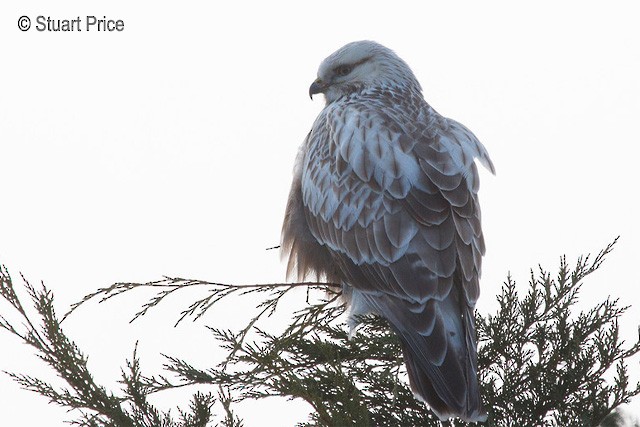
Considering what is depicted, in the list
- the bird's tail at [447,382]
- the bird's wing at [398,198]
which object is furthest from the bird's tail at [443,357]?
the bird's wing at [398,198]

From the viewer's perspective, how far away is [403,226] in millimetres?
4688

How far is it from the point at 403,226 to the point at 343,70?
196 cm

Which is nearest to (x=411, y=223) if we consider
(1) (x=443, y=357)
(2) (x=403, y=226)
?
(2) (x=403, y=226)

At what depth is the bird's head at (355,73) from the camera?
6250 mm

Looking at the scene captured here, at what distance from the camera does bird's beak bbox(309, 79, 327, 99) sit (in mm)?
6289

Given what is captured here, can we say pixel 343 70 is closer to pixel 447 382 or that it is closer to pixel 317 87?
pixel 317 87

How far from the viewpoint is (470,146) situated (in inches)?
210

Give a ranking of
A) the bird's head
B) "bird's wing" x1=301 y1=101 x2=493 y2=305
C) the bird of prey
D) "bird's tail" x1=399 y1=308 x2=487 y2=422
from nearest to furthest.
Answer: "bird's tail" x1=399 y1=308 x2=487 y2=422, the bird of prey, "bird's wing" x1=301 y1=101 x2=493 y2=305, the bird's head

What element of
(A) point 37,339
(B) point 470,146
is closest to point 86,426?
(A) point 37,339

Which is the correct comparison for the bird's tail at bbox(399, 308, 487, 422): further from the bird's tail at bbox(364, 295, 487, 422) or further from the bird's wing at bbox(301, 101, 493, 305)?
the bird's wing at bbox(301, 101, 493, 305)

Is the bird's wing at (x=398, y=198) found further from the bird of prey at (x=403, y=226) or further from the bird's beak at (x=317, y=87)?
the bird's beak at (x=317, y=87)

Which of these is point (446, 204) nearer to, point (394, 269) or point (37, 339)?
point (394, 269)

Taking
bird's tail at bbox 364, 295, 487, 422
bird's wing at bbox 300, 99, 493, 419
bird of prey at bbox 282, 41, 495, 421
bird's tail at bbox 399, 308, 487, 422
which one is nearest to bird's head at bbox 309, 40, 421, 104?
bird of prey at bbox 282, 41, 495, 421

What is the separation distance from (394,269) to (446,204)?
1.60 feet
